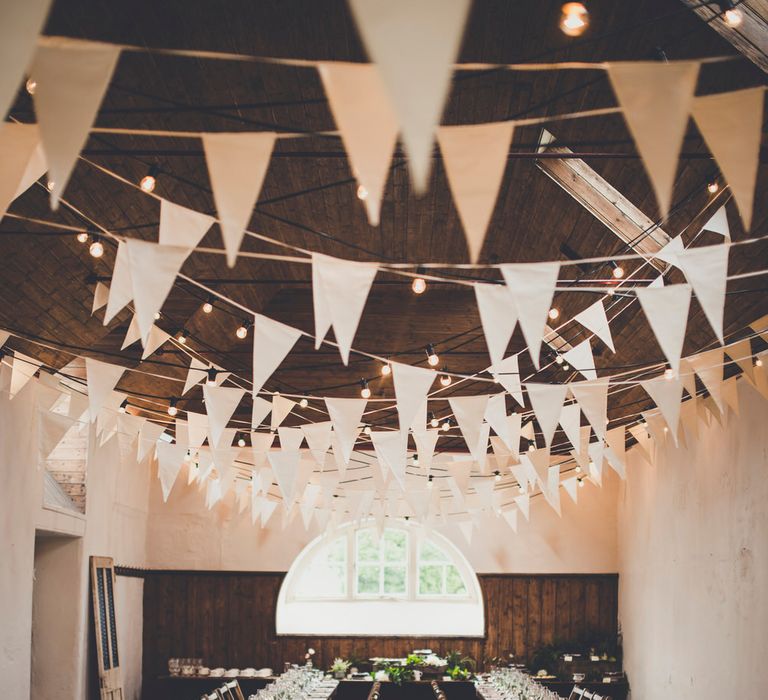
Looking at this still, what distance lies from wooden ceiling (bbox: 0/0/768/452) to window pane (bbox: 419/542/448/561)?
11.7ft

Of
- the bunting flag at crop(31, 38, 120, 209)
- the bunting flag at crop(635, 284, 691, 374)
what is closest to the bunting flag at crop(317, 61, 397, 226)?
the bunting flag at crop(31, 38, 120, 209)

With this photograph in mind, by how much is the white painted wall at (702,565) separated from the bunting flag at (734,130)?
532 centimetres

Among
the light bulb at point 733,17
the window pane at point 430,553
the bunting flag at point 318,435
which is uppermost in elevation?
the light bulb at point 733,17

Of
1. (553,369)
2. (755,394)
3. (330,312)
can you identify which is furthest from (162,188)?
(553,369)

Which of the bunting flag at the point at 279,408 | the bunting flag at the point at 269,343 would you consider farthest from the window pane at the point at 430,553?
the bunting flag at the point at 269,343

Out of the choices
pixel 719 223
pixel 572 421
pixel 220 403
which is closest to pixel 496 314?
pixel 719 223

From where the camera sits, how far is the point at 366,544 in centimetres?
1416

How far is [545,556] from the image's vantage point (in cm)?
1360

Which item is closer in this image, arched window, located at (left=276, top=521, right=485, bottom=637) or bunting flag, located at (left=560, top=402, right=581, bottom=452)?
bunting flag, located at (left=560, top=402, right=581, bottom=452)

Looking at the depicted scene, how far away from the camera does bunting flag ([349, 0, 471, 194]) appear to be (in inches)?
69.2

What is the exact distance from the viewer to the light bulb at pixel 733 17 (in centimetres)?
432

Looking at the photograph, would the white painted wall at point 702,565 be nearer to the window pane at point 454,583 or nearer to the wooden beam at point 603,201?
the wooden beam at point 603,201

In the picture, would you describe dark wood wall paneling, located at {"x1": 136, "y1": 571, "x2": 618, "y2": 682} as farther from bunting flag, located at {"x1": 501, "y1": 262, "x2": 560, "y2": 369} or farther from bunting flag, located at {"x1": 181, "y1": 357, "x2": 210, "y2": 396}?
bunting flag, located at {"x1": 501, "y1": 262, "x2": 560, "y2": 369}

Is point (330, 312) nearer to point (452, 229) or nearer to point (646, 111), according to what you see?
point (646, 111)
